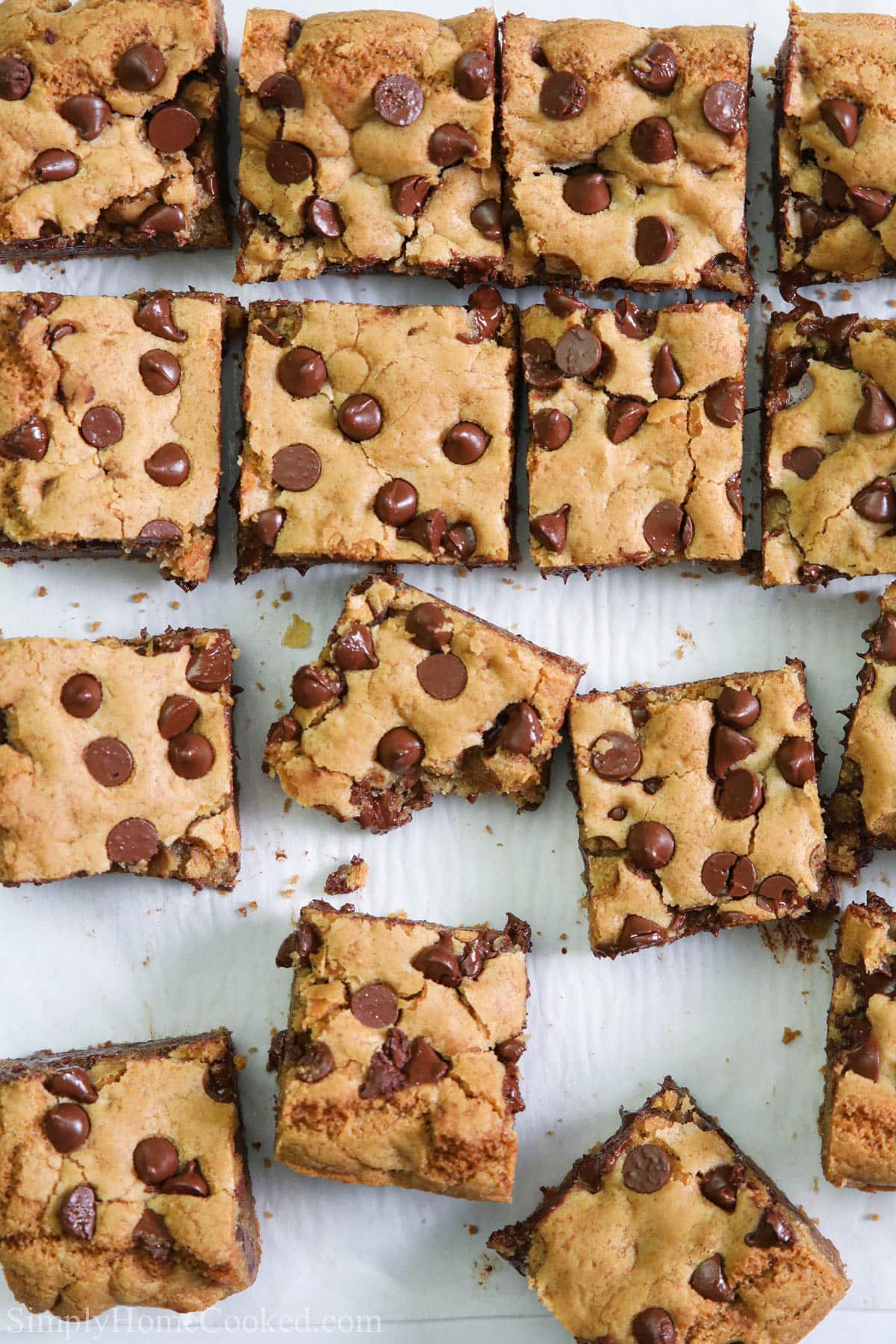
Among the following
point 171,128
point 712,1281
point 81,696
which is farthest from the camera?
point 171,128

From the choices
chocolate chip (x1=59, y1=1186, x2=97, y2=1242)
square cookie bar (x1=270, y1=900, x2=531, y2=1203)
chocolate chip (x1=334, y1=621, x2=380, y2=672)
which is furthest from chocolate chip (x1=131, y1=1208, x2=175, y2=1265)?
chocolate chip (x1=334, y1=621, x2=380, y2=672)

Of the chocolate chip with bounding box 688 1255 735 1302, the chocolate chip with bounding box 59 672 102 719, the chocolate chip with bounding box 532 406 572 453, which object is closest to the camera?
the chocolate chip with bounding box 688 1255 735 1302

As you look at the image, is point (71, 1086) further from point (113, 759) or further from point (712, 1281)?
point (712, 1281)

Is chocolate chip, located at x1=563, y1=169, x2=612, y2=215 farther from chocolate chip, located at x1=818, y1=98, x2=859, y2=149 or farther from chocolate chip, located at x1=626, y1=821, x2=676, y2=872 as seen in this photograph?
chocolate chip, located at x1=626, y1=821, x2=676, y2=872

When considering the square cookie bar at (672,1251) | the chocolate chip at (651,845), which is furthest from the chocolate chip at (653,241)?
the square cookie bar at (672,1251)

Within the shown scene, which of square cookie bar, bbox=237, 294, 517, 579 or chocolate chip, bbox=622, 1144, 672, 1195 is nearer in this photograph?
chocolate chip, bbox=622, 1144, 672, 1195

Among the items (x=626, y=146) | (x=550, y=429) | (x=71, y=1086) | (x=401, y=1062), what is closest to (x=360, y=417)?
(x=550, y=429)

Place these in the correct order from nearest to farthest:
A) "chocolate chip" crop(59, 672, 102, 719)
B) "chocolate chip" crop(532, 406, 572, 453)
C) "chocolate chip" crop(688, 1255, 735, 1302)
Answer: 1. "chocolate chip" crop(688, 1255, 735, 1302)
2. "chocolate chip" crop(59, 672, 102, 719)
3. "chocolate chip" crop(532, 406, 572, 453)
